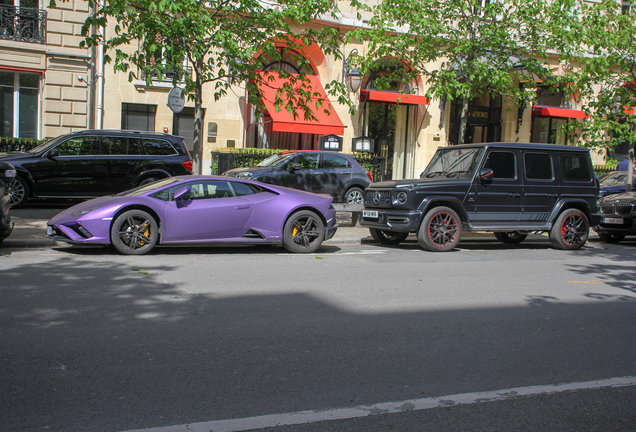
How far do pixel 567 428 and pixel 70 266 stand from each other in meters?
6.50

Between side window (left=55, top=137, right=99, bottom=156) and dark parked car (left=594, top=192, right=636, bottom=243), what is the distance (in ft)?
39.4

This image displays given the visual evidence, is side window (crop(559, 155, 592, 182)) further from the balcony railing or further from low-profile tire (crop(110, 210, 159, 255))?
the balcony railing

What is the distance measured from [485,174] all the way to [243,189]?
4.61 metres

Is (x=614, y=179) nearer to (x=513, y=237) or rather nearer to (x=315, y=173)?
(x=513, y=237)

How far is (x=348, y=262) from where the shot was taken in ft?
30.8

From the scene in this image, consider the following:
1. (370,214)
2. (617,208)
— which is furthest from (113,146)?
(617,208)

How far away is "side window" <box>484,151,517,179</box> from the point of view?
38.0 feet

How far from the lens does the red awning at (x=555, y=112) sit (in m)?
26.2

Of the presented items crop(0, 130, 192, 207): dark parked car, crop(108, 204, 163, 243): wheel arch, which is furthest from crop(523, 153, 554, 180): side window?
crop(0, 130, 192, 207): dark parked car

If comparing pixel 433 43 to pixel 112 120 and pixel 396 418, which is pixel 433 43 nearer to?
pixel 112 120

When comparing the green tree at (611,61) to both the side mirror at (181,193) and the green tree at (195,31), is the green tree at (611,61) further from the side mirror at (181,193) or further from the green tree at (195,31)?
the side mirror at (181,193)

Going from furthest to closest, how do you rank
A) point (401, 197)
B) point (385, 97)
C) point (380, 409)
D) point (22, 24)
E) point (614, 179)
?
point (385, 97), point (614, 179), point (22, 24), point (401, 197), point (380, 409)

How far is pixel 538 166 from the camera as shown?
39.2 ft

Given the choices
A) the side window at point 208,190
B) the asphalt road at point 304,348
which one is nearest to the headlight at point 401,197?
the asphalt road at point 304,348
